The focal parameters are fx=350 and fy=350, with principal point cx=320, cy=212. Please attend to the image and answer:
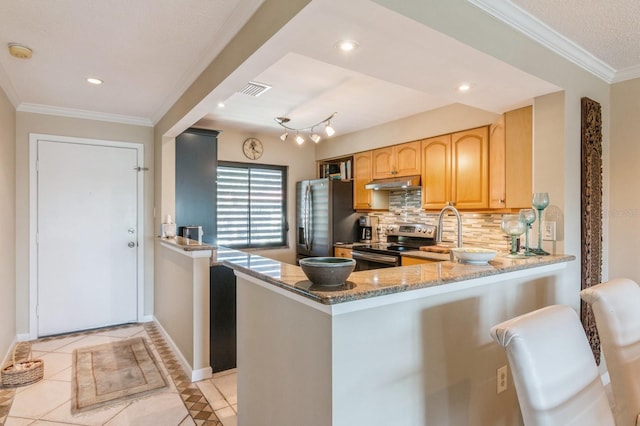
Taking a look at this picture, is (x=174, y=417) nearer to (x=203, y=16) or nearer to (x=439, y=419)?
(x=439, y=419)

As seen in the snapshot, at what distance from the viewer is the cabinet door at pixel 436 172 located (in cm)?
358

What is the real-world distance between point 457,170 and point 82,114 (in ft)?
12.9

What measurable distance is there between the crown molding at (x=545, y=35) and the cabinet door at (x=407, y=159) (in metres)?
1.67

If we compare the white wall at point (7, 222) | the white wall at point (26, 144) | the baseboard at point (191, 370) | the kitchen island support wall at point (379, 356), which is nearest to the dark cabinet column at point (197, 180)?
the white wall at point (26, 144)

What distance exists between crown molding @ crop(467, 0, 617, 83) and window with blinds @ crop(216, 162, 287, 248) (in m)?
3.60

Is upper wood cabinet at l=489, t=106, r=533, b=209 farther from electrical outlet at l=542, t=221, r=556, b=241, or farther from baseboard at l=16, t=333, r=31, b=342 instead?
baseboard at l=16, t=333, r=31, b=342

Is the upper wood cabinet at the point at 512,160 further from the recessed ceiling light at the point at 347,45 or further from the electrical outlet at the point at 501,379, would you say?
the recessed ceiling light at the point at 347,45

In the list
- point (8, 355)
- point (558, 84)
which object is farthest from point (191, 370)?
point (558, 84)

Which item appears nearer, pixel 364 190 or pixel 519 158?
pixel 519 158

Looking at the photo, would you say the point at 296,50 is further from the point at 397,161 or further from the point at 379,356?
the point at 397,161

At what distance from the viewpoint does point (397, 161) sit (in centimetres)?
412

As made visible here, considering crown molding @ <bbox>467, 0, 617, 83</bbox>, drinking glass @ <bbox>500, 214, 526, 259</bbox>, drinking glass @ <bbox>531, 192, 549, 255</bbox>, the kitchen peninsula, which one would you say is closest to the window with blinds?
the kitchen peninsula

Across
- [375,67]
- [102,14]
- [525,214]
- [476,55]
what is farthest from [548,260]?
[102,14]

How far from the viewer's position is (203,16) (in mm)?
1861
